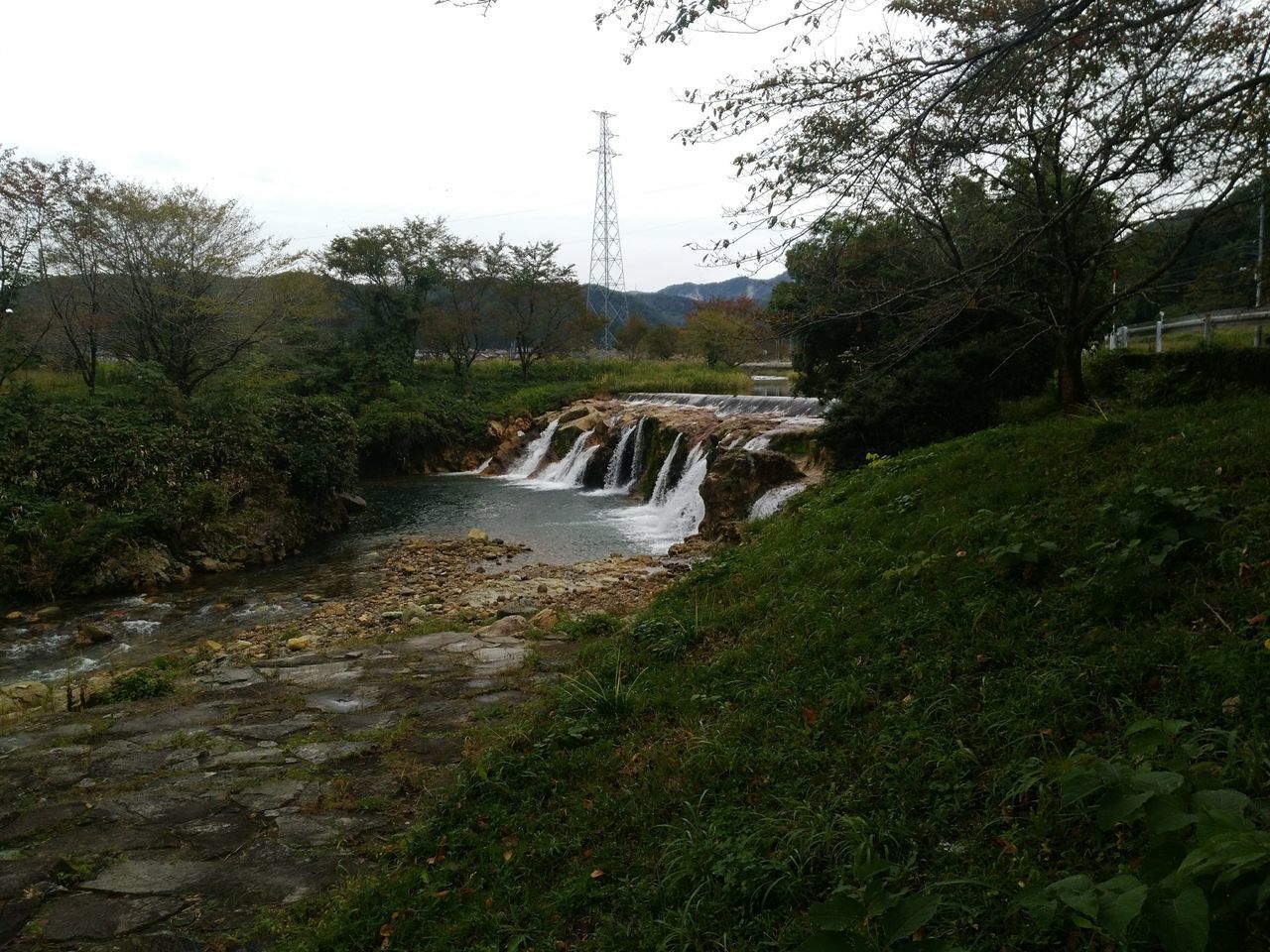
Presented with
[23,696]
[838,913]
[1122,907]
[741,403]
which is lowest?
[23,696]

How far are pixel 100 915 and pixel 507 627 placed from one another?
4230 millimetres

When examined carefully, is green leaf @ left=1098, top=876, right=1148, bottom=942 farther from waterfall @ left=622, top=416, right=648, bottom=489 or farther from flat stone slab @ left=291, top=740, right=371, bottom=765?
waterfall @ left=622, top=416, right=648, bottom=489

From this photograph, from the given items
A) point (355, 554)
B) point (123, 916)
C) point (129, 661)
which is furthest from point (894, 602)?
point (355, 554)

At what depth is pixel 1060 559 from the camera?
3725 millimetres

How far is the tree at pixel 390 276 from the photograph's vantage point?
2998cm

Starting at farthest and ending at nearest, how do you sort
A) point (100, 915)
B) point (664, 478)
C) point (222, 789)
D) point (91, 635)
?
point (664, 478) < point (91, 635) < point (222, 789) < point (100, 915)

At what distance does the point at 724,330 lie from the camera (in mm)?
11922

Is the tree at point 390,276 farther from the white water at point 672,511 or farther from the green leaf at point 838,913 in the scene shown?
the green leaf at point 838,913

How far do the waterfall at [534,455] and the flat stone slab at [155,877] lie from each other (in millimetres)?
20236

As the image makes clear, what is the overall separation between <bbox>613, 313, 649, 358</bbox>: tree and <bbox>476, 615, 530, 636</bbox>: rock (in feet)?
115

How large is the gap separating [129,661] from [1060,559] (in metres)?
8.92

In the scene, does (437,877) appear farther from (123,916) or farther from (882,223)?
(882,223)

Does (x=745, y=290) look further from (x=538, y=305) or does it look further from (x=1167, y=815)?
(x=1167, y=815)

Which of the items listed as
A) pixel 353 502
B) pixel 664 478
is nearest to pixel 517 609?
pixel 664 478
